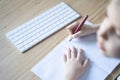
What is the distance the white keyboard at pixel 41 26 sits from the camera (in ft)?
3.15

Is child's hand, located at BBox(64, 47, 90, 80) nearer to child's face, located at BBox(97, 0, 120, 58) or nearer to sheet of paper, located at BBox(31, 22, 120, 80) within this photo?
sheet of paper, located at BBox(31, 22, 120, 80)

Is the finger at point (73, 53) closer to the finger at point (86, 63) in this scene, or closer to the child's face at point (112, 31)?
the finger at point (86, 63)

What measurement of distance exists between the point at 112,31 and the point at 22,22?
593 mm

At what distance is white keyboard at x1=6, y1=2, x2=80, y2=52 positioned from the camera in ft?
3.15

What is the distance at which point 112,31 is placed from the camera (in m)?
0.54

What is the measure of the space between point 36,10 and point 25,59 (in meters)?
0.28

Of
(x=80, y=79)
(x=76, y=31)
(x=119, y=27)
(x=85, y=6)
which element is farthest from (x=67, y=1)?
(x=119, y=27)

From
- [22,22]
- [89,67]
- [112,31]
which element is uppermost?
[112,31]

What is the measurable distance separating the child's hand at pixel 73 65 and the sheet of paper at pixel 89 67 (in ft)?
0.06

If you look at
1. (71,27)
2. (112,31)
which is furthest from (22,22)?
(112,31)

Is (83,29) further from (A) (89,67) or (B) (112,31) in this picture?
(B) (112,31)

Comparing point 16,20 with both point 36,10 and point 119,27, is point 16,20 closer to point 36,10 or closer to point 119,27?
point 36,10

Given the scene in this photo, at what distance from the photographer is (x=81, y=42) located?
935 millimetres

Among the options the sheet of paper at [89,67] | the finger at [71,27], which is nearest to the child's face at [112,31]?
the sheet of paper at [89,67]
